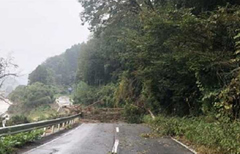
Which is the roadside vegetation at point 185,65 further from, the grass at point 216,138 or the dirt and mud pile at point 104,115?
the dirt and mud pile at point 104,115

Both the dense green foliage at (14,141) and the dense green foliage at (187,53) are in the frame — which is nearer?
the dense green foliage at (14,141)

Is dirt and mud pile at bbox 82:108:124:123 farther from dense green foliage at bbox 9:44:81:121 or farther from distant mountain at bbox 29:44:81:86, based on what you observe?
distant mountain at bbox 29:44:81:86

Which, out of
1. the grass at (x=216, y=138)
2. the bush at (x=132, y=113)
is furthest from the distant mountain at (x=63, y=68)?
the grass at (x=216, y=138)

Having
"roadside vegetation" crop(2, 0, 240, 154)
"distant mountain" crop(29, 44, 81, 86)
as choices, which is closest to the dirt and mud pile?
"roadside vegetation" crop(2, 0, 240, 154)

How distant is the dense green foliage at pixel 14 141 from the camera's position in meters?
8.62

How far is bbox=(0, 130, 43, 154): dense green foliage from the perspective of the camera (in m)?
8.62

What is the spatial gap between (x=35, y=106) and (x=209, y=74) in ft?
178

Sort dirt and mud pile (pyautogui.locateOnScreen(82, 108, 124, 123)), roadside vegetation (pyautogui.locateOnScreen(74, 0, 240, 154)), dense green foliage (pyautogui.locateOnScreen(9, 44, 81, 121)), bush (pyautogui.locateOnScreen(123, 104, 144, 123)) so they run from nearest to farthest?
roadside vegetation (pyautogui.locateOnScreen(74, 0, 240, 154))
bush (pyautogui.locateOnScreen(123, 104, 144, 123))
dirt and mud pile (pyautogui.locateOnScreen(82, 108, 124, 123))
dense green foliage (pyautogui.locateOnScreen(9, 44, 81, 121))

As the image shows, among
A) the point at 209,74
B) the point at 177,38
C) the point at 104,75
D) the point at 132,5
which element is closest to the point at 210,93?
the point at 209,74

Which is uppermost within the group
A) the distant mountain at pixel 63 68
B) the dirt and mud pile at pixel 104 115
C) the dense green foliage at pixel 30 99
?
the distant mountain at pixel 63 68

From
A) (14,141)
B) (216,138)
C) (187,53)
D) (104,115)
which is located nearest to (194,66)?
(187,53)

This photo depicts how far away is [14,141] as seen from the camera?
9.53m

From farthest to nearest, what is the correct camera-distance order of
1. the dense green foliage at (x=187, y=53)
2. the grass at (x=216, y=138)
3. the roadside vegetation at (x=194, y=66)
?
the dense green foliage at (x=187, y=53), the roadside vegetation at (x=194, y=66), the grass at (x=216, y=138)

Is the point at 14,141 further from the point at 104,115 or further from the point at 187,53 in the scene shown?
the point at 104,115
